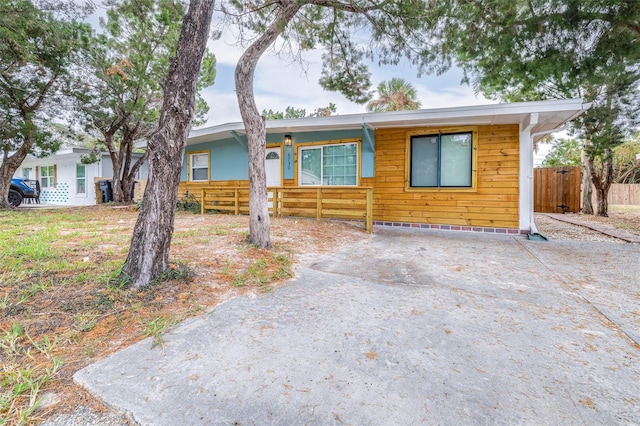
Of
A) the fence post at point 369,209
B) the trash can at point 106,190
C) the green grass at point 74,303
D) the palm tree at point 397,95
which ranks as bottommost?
the green grass at point 74,303

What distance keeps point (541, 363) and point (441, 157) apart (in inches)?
215

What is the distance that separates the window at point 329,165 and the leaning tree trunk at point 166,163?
16.8ft

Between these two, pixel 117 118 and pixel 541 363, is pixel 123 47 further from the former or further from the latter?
pixel 541 363

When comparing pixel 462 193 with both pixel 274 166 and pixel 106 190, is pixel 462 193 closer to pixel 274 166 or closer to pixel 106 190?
pixel 274 166

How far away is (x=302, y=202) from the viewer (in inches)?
306

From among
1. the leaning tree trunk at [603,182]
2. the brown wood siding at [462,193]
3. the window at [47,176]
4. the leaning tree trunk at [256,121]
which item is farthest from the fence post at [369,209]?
the window at [47,176]

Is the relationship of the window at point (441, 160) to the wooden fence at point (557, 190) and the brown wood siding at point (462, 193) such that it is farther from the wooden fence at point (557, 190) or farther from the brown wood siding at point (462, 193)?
the wooden fence at point (557, 190)

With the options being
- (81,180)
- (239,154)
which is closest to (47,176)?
(81,180)

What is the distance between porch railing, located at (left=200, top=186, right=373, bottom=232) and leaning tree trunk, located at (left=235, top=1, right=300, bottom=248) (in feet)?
8.41

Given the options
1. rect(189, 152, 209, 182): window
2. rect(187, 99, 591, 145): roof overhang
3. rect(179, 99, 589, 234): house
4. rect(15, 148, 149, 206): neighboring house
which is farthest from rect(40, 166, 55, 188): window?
rect(187, 99, 591, 145): roof overhang

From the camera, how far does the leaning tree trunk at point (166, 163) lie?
253 centimetres

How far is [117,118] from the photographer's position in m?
10.1

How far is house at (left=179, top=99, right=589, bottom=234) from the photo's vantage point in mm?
5875

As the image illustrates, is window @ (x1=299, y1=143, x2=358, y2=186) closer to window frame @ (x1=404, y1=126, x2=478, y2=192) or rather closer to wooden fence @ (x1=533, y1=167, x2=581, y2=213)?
window frame @ (x1=404, y1=126, x2=478, y2=192)
